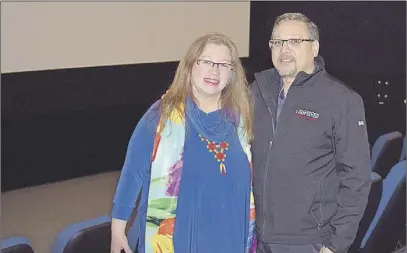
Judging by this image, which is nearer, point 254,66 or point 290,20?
point 290,20

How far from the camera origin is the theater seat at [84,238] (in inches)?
71.2

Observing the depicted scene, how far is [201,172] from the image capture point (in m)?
2.06

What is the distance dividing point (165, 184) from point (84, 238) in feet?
1.11

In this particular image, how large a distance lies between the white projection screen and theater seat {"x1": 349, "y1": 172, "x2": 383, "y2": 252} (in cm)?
294

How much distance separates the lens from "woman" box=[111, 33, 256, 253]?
2041 mm

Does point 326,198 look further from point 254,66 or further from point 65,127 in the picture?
point 254,66

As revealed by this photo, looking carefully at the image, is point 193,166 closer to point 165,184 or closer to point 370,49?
point 165,184

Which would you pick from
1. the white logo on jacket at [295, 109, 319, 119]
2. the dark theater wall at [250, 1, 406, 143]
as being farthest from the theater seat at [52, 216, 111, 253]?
the dark theater wall at [250, 1, 406, 143]

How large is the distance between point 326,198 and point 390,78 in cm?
384

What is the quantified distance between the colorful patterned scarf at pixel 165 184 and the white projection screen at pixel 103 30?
2.89m

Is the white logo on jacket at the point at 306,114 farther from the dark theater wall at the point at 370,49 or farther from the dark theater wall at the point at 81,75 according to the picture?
the dark theater wall at the point at 370,49

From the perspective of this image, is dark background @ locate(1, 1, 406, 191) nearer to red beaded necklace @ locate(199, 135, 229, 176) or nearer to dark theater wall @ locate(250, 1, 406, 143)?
dark theater wall @ locate(250, 1, 406, 143)

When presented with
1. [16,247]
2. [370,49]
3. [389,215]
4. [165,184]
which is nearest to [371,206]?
[389,215]

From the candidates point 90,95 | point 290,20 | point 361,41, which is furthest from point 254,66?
point 290,20
